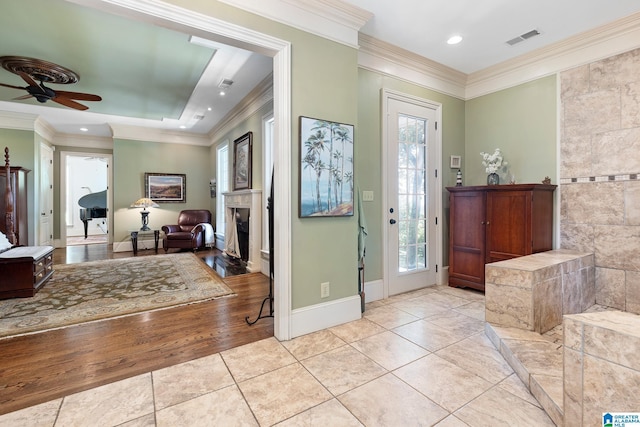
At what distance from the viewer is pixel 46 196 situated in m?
6.65

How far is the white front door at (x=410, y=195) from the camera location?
11.4 feet

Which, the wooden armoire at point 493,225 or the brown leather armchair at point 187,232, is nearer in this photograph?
the wooden armoire at point 493,225

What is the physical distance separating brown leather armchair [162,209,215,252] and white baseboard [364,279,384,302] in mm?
4500

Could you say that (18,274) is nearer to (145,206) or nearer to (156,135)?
(145,206)

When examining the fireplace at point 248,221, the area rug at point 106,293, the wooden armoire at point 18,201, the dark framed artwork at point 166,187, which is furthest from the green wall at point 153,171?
the fireplace at point 248,221

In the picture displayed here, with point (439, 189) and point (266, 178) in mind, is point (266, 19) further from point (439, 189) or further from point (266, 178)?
point (439, 189)

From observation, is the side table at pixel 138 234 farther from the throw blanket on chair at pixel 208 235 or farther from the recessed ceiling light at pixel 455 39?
the recessed ceiling light at pixel 455 39

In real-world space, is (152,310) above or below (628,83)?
below

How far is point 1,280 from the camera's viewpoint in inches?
128

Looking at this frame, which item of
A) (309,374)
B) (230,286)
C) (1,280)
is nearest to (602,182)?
(309,374)

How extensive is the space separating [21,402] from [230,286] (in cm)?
231

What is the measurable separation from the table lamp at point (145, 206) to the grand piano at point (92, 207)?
3.52 meters

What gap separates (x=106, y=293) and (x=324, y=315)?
280cm

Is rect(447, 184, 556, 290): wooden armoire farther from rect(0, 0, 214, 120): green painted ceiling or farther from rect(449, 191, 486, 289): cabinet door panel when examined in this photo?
rect(0, 0, 214, 120): green painted ceiling
